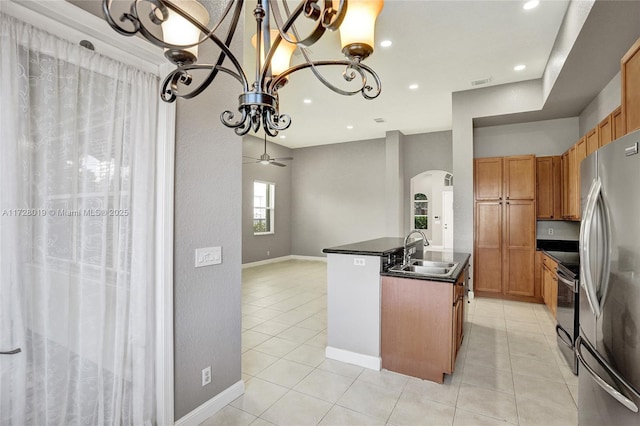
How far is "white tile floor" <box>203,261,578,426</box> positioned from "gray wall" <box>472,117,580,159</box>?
112 inches

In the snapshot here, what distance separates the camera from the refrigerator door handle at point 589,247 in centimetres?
148

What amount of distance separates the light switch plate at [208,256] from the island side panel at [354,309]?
1209mm

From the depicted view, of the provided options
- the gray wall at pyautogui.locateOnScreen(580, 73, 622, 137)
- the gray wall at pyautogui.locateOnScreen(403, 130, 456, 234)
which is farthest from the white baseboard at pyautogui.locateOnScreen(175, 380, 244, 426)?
the gray wall at pyautogui.locateOnScreen(403, 130, 456, 234)

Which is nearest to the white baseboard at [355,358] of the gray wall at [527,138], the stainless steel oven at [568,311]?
the stainless steel oven at [568,311]

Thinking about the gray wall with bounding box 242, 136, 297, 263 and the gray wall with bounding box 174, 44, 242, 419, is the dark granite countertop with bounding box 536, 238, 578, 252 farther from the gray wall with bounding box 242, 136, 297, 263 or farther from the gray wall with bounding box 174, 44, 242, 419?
the gray wall with bounding box 242, 136, 297, 263

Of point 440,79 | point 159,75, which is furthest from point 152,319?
point 440,79

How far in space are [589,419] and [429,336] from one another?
1.10 metres

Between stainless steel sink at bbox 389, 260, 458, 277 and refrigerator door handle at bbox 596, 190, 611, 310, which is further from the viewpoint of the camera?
stainless steel sink at bbox 389, 260, 458, 277

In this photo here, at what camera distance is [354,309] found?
2.94 m

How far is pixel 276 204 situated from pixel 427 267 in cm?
634

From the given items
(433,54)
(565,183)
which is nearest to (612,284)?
(433,54)

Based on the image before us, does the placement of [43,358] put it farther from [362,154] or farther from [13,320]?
[362,154]

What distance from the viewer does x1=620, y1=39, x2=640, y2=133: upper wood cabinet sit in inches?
67.2

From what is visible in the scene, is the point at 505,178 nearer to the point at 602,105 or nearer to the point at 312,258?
the point at 602,105
